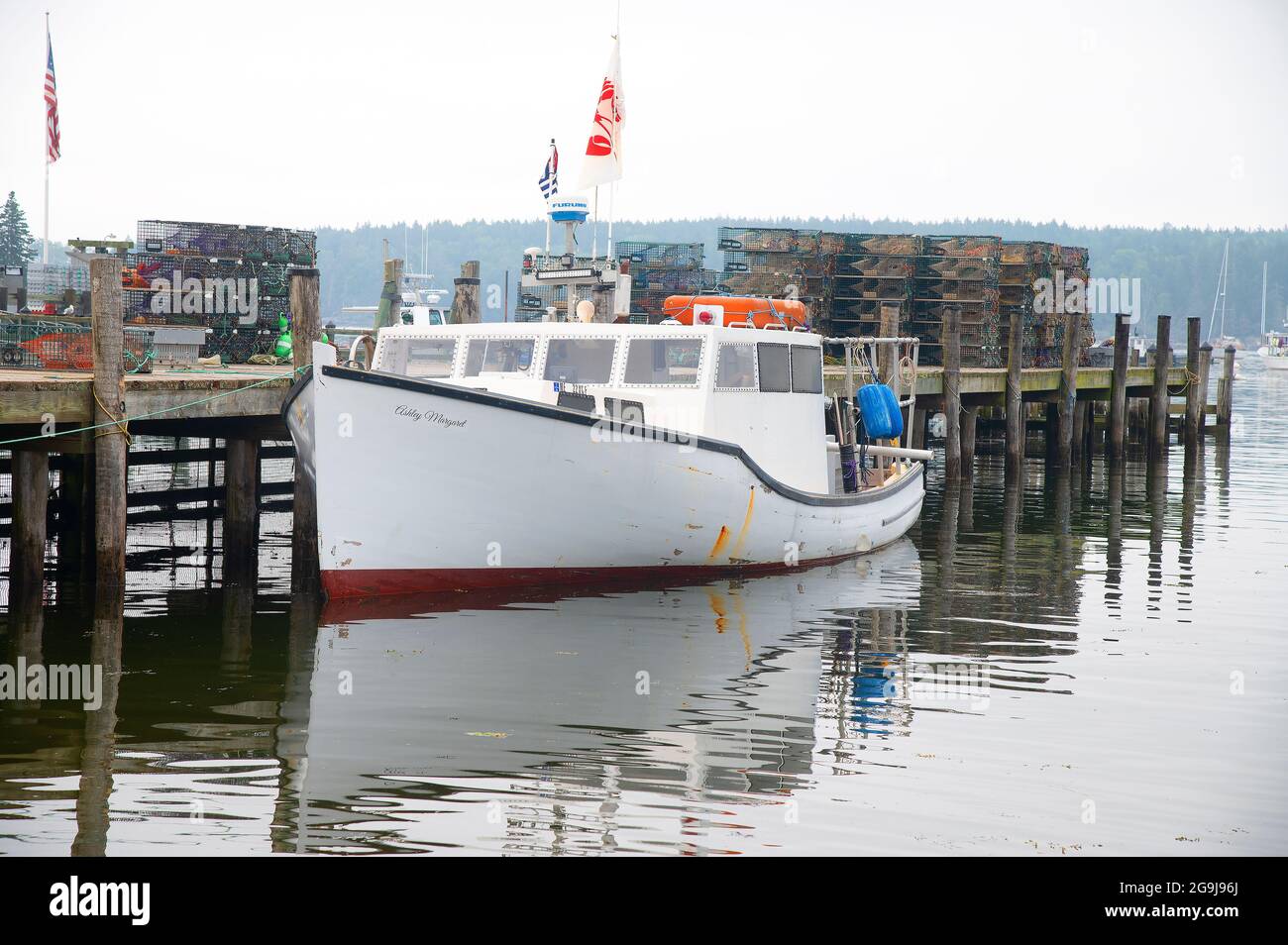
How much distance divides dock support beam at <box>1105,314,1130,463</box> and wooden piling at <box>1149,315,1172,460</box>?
4.17ft

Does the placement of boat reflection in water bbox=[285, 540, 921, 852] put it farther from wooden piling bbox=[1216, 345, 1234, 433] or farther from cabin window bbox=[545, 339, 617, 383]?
wooden piling bbox=[1216, 345, 1234, 433]

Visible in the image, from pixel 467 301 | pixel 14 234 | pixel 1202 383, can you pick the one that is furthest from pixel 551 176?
pixel 14 234

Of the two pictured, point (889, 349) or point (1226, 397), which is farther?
point (1226, 397)

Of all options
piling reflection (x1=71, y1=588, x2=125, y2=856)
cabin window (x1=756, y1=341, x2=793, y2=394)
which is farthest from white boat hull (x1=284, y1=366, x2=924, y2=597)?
piling reflection (x1=71, y1=588, x2=125, y2=856)

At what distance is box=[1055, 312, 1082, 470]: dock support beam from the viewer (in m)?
32.0

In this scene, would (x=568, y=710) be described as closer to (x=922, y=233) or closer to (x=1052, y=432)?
(x=1052, y=432)

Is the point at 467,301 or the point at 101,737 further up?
the point at 467,301

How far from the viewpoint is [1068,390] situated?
107 ft

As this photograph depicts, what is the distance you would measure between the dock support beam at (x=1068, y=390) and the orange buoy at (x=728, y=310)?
17.6 m

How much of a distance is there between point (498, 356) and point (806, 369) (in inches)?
143

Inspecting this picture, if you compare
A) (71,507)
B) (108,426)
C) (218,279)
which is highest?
(218,279)

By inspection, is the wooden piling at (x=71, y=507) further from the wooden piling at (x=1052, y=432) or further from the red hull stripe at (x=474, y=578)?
the wooden piling at (x=1052, y=432)
